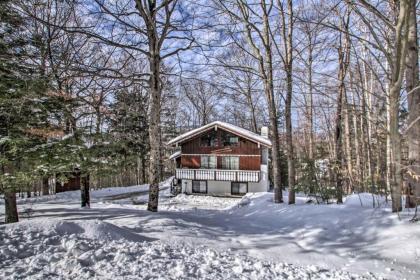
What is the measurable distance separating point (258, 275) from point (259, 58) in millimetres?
8221

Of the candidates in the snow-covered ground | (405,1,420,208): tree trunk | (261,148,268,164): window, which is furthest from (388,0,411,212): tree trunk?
(261,148,268,164): window

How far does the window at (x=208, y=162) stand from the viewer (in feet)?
71.8

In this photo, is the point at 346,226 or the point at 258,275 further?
the point at 346,226

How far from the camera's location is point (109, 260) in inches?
117

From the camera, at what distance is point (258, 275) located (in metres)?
2.96

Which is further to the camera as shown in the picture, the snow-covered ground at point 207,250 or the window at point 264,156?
the window at point 264,156

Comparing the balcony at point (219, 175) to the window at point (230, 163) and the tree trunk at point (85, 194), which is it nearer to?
the window at point (230, 163)

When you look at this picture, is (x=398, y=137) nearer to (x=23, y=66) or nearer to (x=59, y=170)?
(x=59, y=170)

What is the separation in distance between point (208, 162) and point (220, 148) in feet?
5.05

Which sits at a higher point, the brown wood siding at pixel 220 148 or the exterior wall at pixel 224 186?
the brown wood siding at pixel 220 148

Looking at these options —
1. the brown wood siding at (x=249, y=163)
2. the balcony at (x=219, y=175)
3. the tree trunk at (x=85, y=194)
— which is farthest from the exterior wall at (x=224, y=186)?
the tree trunk at (x=85, y=194)

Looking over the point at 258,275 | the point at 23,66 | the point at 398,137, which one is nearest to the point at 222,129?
the point at 23,66

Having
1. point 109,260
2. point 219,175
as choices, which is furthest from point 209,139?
point 109,260

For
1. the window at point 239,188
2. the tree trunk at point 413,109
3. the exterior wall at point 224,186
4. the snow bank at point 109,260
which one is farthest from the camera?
the window at point 239,188
